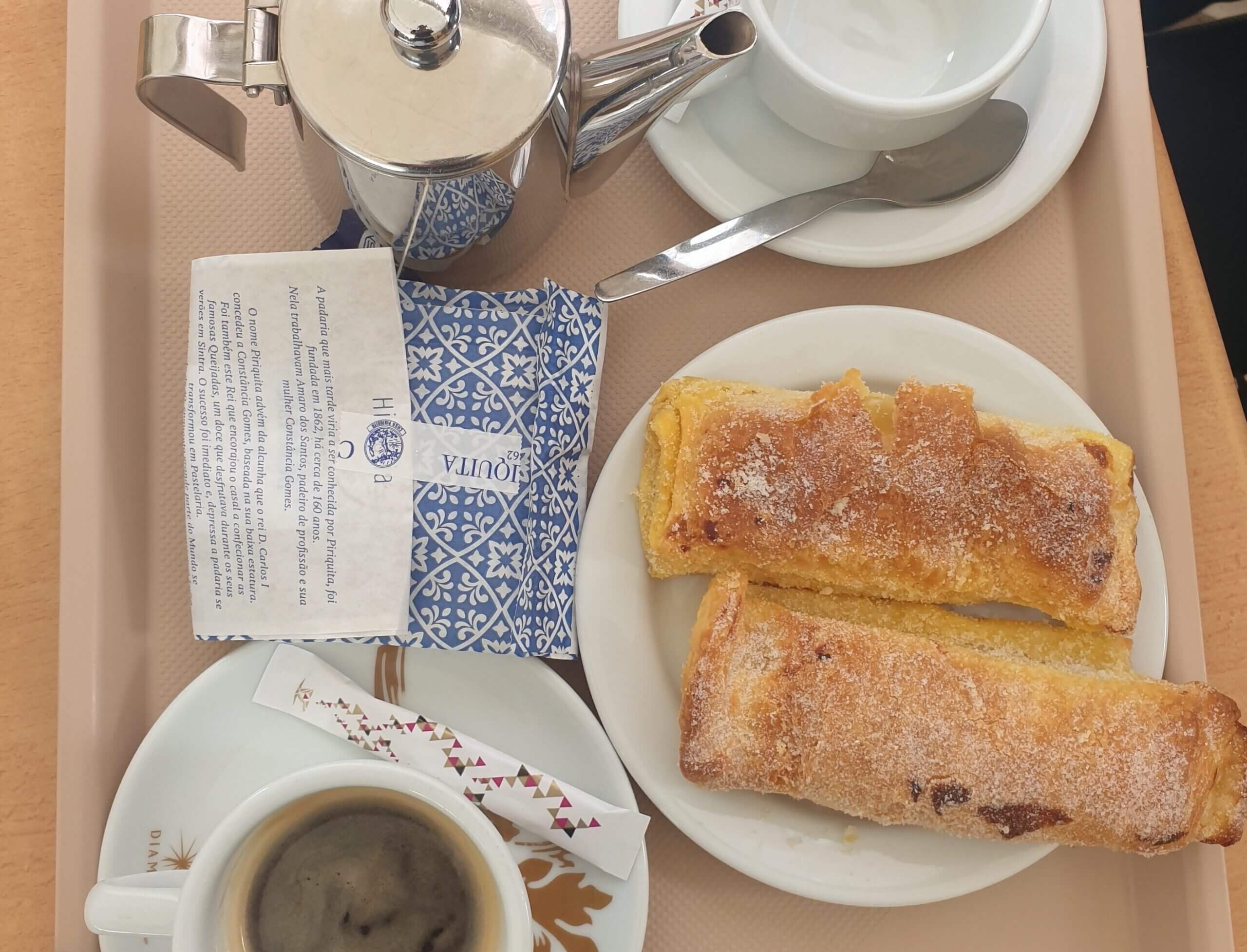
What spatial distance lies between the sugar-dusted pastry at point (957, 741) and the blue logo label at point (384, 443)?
0.85ft

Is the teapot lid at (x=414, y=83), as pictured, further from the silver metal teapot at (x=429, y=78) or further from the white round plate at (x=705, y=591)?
the white round plate at (x=705, y=591)

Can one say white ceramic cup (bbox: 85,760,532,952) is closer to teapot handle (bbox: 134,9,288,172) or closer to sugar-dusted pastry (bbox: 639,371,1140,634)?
sugar-dusted pastry (bbox: 639,371,1140,634)

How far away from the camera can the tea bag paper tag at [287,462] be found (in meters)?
0.67

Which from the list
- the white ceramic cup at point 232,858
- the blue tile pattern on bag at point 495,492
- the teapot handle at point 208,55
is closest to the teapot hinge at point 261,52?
the teapot handle at point 208,55

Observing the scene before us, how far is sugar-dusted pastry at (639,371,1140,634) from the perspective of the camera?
0.65 meters

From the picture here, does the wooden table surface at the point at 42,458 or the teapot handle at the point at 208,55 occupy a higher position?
the teapot handle at the point at 208,55

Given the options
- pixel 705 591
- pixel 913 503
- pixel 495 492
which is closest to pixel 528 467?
pixel 495 492

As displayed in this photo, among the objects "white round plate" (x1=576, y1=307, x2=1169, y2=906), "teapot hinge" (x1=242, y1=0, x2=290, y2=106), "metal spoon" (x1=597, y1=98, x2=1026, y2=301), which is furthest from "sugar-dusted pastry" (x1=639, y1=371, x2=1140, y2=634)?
"teapot hinge" (x1=242, y1=0, x2=290, y2=106)

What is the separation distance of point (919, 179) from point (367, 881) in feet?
2.08

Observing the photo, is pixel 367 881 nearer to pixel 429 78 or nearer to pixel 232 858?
pixel 232 858

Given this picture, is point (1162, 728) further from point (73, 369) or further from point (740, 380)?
point (73, 369)

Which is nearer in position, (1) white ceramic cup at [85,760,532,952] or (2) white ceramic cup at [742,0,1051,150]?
(1) white ceramic cup at [85,760,532,952]

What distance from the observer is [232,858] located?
1.78 ft

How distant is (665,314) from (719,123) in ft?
0.51
